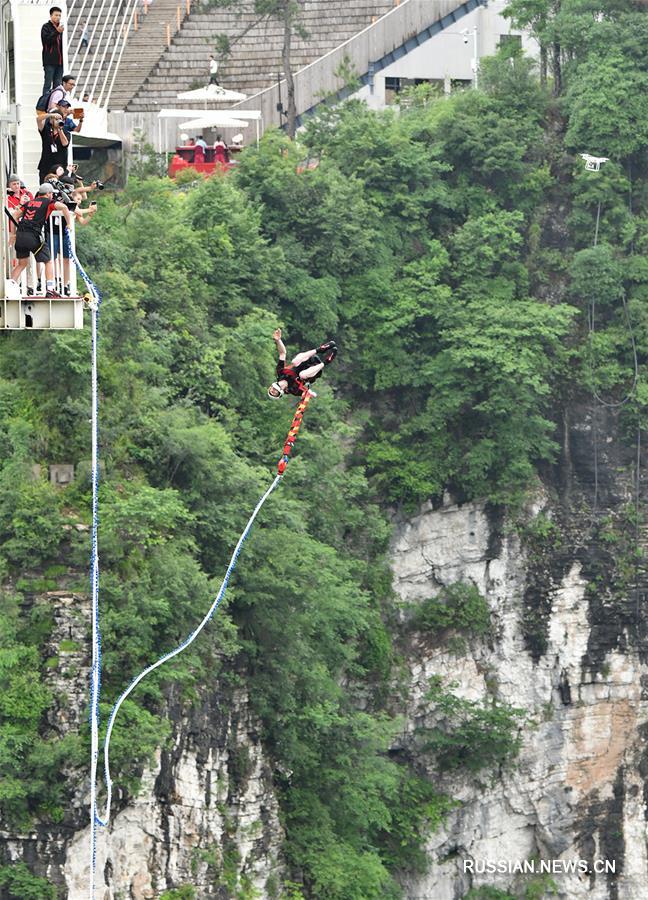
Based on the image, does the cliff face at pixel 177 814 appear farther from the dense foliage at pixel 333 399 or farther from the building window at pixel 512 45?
the building window at pixel 512 45

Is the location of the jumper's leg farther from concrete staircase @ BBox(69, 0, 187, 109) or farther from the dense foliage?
concrete staircase @ BBox(69, 0, 187, 109)

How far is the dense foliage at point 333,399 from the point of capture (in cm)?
5616

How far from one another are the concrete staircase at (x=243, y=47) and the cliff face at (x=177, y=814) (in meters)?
19.3

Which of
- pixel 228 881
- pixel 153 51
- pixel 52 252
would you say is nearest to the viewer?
pixel 52 252

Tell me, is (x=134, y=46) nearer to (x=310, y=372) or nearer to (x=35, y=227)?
(x=310, y=372)

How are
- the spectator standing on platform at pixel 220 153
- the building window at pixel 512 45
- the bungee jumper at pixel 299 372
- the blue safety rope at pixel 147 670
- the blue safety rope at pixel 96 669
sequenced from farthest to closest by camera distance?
1. the building window at pixel 512 45
2. the spectator standing on platform at pixel 220 153
3. the blue safety rope at pixel 147 670
4. the blue safety rope at pixel 96 669
5. the bungee jumper at pixel 299 372

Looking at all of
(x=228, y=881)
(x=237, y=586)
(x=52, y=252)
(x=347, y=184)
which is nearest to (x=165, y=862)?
(x=228, y=881)

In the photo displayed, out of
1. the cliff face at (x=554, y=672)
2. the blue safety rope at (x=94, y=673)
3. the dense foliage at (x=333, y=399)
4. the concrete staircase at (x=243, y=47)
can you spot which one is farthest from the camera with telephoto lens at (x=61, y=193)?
the concrete staircase at (x=243, y=47)

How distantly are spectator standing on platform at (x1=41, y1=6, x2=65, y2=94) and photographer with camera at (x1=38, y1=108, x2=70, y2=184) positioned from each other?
76 cm

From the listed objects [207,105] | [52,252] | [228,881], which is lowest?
[228,881]

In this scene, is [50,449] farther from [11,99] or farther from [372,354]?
[372,354]

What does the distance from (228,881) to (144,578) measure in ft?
21.2

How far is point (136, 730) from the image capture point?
54562mm

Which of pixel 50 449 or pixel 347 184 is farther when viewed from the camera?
pixel 347 184
